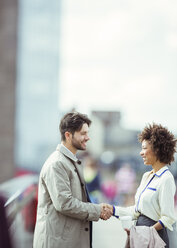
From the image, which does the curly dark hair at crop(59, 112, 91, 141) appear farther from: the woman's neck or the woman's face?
the woman's neck

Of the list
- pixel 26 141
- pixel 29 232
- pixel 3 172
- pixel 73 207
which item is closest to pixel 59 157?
pixel 73 207

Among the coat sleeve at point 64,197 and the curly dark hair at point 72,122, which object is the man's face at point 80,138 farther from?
the coat sleeve at point 64,197

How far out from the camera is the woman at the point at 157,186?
287 cm

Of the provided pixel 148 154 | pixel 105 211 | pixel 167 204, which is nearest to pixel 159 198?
pixel 167 204

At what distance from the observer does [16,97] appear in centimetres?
3022

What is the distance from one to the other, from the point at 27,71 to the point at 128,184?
75.3 ft

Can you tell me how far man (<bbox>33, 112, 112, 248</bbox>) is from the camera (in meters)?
2.95

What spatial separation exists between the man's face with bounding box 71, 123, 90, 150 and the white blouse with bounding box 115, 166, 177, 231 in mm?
551

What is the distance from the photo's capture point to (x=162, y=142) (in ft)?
9.82

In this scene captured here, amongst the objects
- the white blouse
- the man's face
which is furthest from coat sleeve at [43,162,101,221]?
the white blouse

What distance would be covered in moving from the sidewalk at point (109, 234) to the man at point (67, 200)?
0.37 metres

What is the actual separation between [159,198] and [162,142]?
397mm

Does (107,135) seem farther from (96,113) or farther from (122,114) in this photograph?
(122,114)

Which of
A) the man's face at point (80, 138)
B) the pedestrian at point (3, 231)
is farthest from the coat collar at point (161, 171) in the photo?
the pedestrian at point (3, 231)
